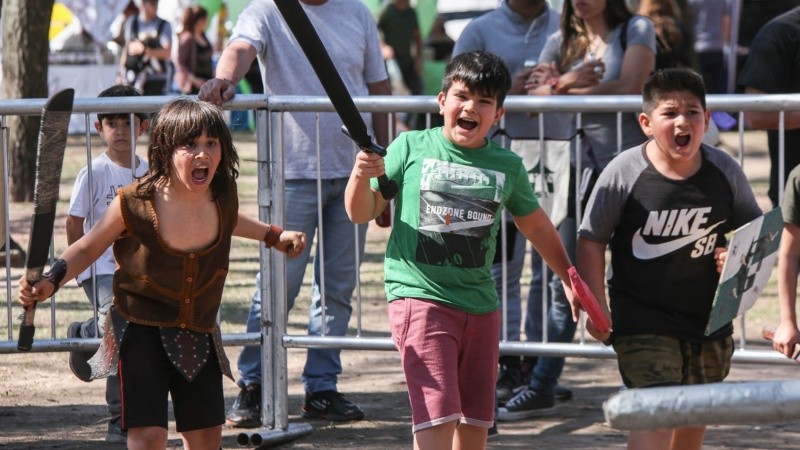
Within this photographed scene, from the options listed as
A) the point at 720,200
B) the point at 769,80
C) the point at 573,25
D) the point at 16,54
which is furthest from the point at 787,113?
the point at 16,54

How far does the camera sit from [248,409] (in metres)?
6.00

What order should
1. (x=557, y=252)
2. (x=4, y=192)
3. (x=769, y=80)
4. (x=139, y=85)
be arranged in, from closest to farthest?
(x=557, y=252) < (x=4, y=192) < (x=769, y=80) < (x=139, y=85)

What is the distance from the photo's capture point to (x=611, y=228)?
175 inches

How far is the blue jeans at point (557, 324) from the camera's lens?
616cm

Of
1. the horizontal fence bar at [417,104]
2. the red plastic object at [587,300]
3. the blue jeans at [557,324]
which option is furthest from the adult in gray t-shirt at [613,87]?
the red plastic object at [587,300]

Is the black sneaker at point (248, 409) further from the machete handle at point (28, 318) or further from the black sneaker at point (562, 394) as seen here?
the machete handle at point (28, 318)

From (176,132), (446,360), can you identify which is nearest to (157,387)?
(176,132)

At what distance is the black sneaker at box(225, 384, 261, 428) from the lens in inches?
236

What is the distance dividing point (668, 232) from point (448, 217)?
2.30 ft

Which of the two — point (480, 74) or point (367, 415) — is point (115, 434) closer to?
point (367, 415)

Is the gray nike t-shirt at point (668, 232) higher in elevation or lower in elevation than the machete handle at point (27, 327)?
higher

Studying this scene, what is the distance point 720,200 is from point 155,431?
76.0 inches

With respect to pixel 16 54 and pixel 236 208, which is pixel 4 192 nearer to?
pixel 236 208

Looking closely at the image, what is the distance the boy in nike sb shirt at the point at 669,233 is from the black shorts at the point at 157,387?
1.24 m
